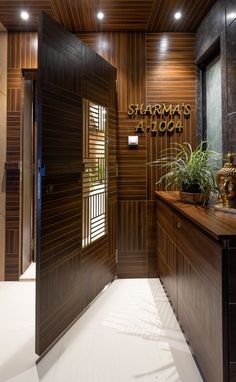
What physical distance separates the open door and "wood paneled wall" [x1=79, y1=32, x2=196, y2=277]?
95 centimetres

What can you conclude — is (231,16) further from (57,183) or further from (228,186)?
(57,183)

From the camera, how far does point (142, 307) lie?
265 centimetres

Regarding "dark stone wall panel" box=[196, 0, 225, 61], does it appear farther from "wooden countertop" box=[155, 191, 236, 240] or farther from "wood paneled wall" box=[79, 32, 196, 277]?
"wooden countertop" box=[155, 191, 236, 240]

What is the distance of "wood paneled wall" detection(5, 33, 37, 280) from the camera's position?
10.7ft

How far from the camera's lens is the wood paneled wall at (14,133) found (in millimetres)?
3264

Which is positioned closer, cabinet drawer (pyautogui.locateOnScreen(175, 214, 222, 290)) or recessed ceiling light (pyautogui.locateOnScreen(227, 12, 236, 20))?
cabinet drawer (pyautogui.locateOnScreen(175, 214, 222, 290))

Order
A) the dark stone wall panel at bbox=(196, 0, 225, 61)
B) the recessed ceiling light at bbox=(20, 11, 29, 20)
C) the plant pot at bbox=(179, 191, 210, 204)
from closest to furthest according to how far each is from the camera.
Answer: the plant pot at bbox=(179, 191, 210, 204) < the dark stone wall panel at bbox=(196, 0, 225, 61) < the recessed ceiling light at bbox=(20, 11, 29, 20)

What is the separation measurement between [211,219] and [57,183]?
1.16 m

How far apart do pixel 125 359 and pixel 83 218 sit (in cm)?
119

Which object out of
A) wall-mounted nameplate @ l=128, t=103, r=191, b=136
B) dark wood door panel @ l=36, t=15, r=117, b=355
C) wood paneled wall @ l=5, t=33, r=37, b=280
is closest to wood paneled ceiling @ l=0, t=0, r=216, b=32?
wood paneled wall @ l=5, t=33, r=37, b=280

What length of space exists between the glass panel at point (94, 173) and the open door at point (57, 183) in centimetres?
16

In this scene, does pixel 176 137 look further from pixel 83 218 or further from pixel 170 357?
pixel 170 357

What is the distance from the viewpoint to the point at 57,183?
7.02 feet

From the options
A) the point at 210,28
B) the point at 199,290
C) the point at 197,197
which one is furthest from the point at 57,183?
the point at 210,28
